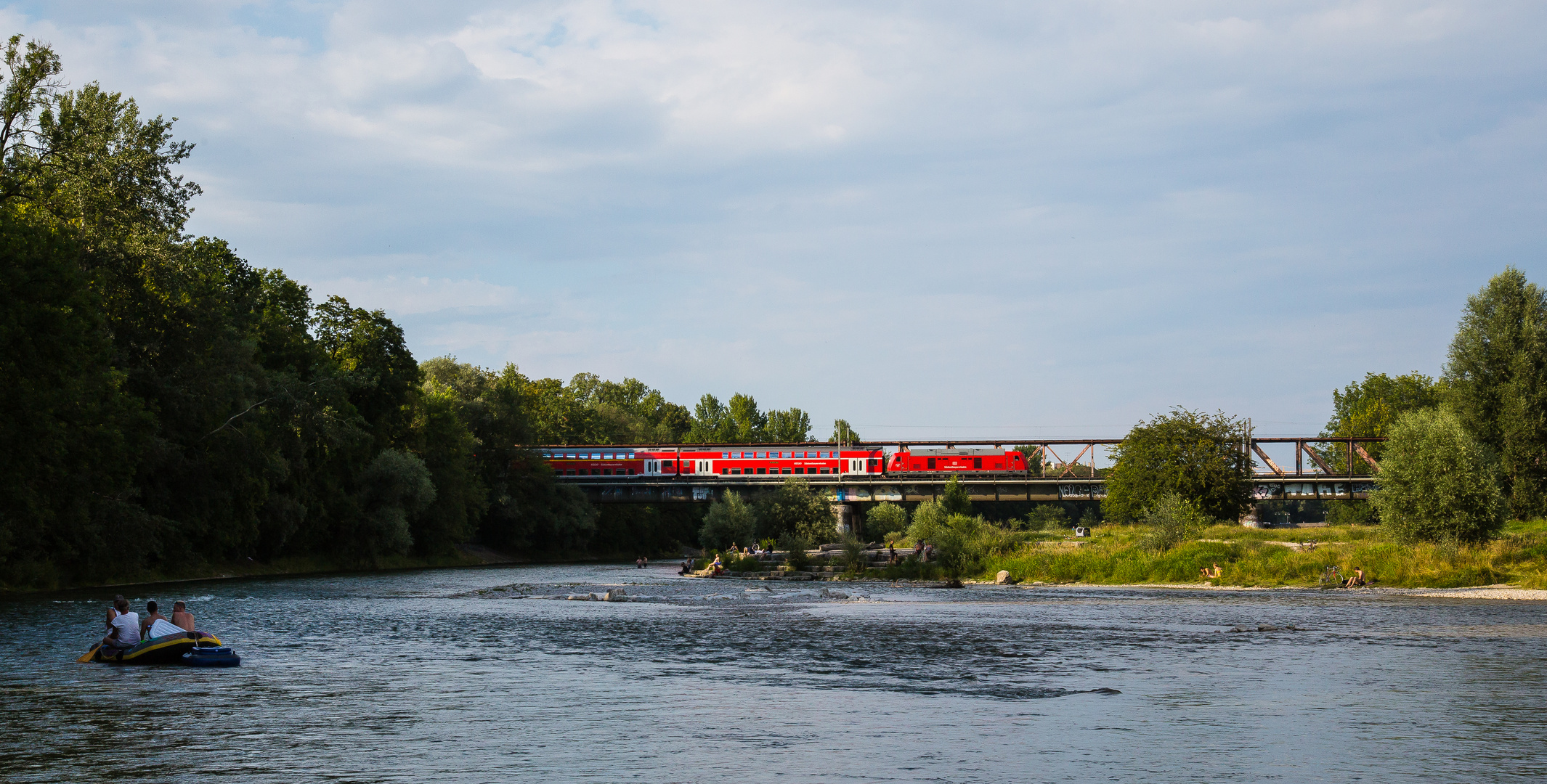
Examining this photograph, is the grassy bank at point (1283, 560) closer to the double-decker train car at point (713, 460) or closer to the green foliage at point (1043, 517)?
the double-decker train car at point (713, 460)

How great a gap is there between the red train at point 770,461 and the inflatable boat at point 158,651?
8086 cm

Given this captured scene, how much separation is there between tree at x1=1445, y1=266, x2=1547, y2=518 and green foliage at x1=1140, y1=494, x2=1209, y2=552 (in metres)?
Result: 20.6

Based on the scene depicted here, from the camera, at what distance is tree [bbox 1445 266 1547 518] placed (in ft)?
206

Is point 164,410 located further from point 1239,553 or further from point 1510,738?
point 1510,738

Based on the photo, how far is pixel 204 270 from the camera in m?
51.5

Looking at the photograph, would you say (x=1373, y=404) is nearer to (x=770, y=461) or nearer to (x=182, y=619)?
(x=770, y=461)

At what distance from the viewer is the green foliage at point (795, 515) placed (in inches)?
3258

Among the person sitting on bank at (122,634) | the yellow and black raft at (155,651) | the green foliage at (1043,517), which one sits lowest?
the green foliage at (1043,517)

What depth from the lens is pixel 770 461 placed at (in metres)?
108

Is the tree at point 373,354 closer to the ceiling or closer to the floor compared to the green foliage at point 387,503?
closer to the ceiling

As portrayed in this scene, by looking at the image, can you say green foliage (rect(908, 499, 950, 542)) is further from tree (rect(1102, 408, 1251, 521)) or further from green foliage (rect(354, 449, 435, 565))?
green foliage (rect(354, 449, 435, 565))

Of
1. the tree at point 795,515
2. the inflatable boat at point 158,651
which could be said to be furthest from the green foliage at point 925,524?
the inflatable boat at point 158,651

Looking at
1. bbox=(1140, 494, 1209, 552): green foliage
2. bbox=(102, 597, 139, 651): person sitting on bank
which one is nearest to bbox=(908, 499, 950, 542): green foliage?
bbox=(1140, 494, 1209, 552): green foliage

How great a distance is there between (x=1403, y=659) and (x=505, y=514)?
3211 inches
